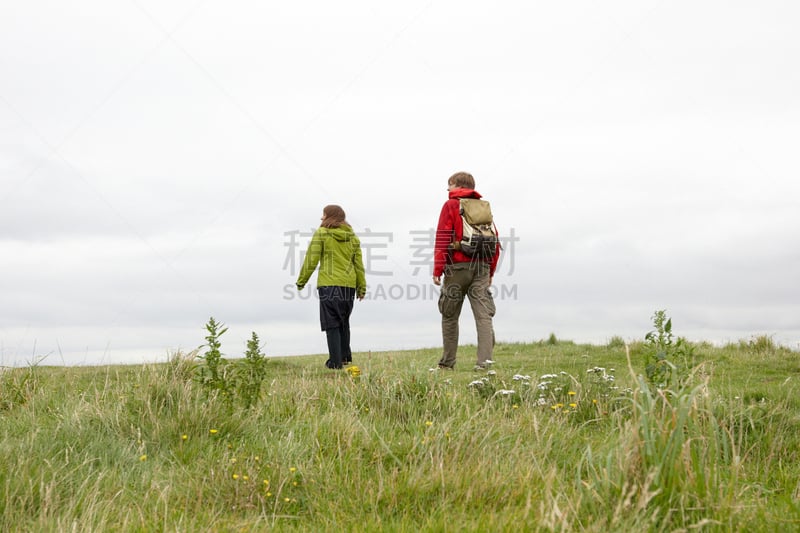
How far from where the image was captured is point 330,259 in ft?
35.3

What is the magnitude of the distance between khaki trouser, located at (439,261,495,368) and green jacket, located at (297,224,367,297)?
1.76m

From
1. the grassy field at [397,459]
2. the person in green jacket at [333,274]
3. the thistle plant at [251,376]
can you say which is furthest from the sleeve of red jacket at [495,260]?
the thistle plant at [251,376]

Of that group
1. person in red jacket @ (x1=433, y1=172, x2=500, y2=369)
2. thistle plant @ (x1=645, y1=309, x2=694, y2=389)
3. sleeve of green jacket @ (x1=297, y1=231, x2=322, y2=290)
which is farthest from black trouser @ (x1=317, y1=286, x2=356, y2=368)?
thistle plant @ (x1=645, y1=309, x2=694, y2=389)

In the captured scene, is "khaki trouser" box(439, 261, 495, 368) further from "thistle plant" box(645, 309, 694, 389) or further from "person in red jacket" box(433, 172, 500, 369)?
"thistle plant" box(645, 309, 694, 389)

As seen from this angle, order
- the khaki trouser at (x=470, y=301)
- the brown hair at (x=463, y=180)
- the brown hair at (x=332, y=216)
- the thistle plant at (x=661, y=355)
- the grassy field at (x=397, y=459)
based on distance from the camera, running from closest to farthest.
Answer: the grassy field at (x=397, y=459), the thistle plant at (x=661, y=355), the khaki trouser at (x=470, y=301), the brown hair at (x=463, y=180), the brown hair at (x=332, y=216)

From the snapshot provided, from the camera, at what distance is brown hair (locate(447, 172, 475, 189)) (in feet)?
32.7

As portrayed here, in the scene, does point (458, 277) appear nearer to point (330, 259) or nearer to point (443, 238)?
point (443, 238)

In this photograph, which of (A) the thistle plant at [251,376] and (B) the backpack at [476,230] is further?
(B) the backpack at [476,230]

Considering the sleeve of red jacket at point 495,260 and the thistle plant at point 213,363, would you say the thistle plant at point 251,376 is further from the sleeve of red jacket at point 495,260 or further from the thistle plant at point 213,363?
the sleeve of red jacket at point 495,260

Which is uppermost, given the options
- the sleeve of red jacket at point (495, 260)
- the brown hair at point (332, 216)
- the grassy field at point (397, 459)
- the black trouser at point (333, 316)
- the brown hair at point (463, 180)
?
the brown hair at point (463, 180)

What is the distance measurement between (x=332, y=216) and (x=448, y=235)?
2324 millimetres

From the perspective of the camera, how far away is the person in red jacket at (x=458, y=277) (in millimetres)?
9555

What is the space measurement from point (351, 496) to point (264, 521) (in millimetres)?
464

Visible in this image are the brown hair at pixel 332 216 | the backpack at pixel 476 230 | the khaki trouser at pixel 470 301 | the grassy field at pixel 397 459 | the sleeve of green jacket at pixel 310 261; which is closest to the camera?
the grassy field at pixel 397 459
